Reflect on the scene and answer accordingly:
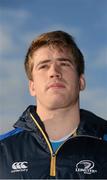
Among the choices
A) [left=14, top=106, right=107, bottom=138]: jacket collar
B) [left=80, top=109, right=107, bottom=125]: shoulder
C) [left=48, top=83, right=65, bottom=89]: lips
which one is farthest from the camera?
[left=80, top=109, right=107, bottom=125]: shoulder

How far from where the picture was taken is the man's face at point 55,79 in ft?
12.8

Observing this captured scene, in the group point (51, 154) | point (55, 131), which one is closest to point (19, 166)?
point (51, 154)

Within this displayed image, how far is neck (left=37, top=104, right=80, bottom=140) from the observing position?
4047 millimetres

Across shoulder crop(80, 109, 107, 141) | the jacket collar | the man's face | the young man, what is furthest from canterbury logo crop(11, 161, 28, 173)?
shoulder crop(80, 109, 107, 141)

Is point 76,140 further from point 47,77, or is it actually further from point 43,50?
point 43,50

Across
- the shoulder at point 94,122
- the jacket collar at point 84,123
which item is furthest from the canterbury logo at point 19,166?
the shoulder at point 94,122

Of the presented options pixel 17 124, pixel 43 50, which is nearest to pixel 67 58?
pixel 43 50

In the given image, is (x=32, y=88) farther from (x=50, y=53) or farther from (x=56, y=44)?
(x=56, y=44)

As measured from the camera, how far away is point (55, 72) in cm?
392

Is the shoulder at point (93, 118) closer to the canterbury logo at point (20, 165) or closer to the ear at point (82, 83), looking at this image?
the ear at point (82, 83)

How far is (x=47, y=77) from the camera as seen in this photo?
3.95 meters

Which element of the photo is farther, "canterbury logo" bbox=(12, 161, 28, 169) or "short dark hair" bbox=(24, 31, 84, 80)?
"short dark hair" bbox=(24, 31, 84, 80)

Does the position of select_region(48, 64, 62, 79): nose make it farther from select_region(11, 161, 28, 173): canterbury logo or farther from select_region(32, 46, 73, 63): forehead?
select_region(11, 161, 28, 173): canterbury logo

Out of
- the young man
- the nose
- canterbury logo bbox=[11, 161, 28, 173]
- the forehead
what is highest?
the forehead
